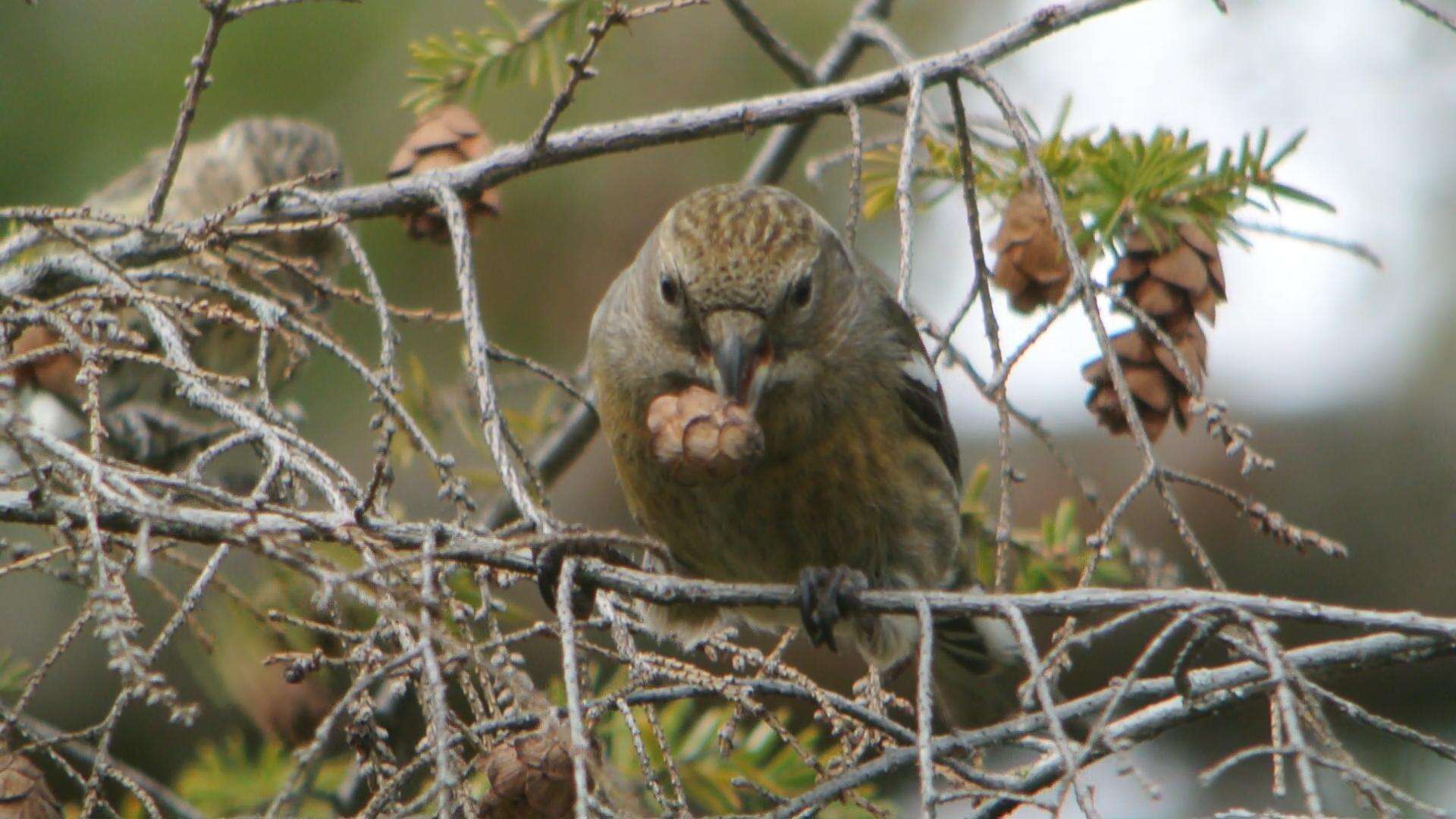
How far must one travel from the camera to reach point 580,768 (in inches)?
53.6

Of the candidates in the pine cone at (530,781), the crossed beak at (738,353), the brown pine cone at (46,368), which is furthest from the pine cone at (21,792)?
the crossed beak at (738,353)

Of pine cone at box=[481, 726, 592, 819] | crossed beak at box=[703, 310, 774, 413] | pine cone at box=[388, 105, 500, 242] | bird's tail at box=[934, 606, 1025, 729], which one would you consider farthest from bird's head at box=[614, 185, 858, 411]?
bird's tail at box=[934, 606, 1025, 729]

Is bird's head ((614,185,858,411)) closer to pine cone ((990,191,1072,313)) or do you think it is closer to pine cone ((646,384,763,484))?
pine cone ((646,384,763,484))

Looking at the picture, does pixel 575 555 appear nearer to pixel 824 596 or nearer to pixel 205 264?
pixel 824 596

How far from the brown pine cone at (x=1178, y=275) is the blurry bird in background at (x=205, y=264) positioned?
7.42ft

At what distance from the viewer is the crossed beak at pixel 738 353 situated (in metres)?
2.63

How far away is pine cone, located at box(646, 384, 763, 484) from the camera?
248cm

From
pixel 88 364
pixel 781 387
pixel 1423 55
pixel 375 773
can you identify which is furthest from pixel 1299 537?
pixel 1423 55

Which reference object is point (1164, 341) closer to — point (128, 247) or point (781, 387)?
point (781, 387)

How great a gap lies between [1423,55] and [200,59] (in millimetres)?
6342

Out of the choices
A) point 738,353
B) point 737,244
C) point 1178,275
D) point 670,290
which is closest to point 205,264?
point 670,290

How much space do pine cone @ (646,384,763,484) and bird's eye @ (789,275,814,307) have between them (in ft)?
1.15

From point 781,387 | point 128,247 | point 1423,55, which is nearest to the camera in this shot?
point 128,247

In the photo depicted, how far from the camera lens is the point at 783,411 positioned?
289cm
